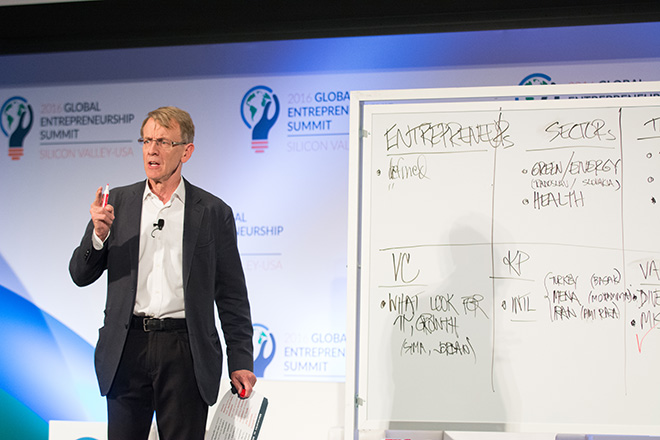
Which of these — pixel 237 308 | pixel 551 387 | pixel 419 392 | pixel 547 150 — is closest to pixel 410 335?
pixel 419 392

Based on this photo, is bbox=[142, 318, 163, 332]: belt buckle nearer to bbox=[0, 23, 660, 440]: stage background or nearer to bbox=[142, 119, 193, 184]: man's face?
bbox=[142, 119, 193, 184]: man's face

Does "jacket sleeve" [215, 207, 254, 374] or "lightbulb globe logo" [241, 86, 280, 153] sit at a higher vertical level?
"lightbulb globe logo" [241, 86, 280, 153]

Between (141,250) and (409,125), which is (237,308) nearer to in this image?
(141,250)

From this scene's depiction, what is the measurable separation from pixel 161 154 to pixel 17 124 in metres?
2.48

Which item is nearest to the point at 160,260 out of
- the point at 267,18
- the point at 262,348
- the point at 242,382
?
the point at 242,382

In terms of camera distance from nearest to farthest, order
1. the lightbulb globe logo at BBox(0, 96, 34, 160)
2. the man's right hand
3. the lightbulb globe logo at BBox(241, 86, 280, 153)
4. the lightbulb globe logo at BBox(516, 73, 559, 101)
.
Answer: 1. the man's right hand
2. the lightbulb globe logo at BBox(516, 73, 559, 101)
3. the lightbulb globe logo at BBox(241, 86, 280, 153)
4. the lightbulb globe logo at BBox(0, 96, 34, 160)

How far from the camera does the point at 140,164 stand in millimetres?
4219

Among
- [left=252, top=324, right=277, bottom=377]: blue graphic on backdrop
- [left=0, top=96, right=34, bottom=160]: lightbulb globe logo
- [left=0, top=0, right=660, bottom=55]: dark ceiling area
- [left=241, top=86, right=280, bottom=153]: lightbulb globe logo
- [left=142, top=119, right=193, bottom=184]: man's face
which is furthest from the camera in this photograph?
[left=0, top=96, right=34, bottom=160]: lightbulb globe logo

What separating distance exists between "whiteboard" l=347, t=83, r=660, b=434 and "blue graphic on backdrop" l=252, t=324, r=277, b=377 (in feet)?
5.39

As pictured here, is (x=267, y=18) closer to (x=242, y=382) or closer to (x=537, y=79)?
(x=537, y=79)

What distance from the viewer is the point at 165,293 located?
2.29 m

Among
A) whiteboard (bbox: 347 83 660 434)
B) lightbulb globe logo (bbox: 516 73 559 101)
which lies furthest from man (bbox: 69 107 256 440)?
lightbulb globe logo (bbox: 516 73 559 101)

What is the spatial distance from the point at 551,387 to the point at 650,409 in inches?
13.1

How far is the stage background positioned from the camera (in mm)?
3865
